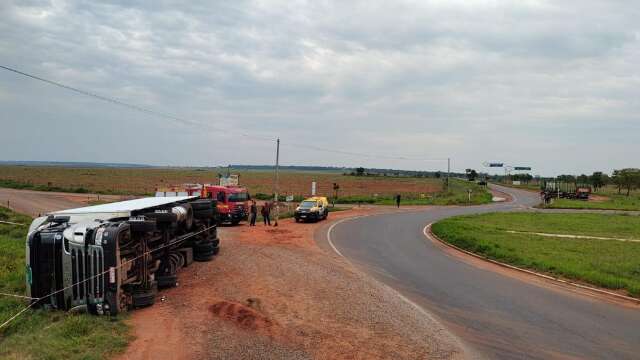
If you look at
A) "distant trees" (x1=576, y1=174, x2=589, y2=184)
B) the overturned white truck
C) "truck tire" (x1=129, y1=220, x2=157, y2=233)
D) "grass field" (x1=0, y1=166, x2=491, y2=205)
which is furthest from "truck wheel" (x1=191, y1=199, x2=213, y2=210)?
"distant trees" (x1=576, y1=174, x2=589, y2=184)

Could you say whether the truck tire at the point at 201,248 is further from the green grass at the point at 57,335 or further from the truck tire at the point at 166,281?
the green grass at the point at 57,335

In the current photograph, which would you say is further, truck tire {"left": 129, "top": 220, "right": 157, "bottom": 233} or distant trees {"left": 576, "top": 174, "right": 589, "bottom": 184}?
distant trees {"left": 576, "top": 174, "right": 589, "bottom": 184}

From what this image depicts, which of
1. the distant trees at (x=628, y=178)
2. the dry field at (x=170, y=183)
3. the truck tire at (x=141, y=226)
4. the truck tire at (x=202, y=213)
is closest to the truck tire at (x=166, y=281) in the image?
the truck tire at (x=141, y=226)

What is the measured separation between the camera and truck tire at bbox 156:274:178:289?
15.1 meters

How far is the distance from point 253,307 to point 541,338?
22.0 feet

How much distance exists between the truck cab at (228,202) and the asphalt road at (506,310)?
13220 mm

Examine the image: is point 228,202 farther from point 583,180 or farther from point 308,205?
point 583,180

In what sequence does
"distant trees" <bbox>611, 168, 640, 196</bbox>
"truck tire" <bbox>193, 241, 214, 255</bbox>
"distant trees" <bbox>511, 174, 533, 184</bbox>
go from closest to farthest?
"truck tire" <bbox>193, 241, 214, 255</bbox> → "distant trees" <bbox>611, 168, 640, 196</bbox> → "distant trees" <bbox>511, 174, 533, 184</bbox>

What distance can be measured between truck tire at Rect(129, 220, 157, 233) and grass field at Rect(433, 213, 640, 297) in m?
13.8

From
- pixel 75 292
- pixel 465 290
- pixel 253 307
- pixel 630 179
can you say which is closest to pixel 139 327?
pixel 75 292

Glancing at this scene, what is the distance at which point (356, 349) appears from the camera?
10.3 m

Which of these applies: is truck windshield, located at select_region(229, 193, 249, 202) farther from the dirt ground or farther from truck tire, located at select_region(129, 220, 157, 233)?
truck tire, located at select_region(129, 220, 157, 233)

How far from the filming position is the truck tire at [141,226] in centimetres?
1288

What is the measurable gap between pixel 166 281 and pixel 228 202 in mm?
20115
